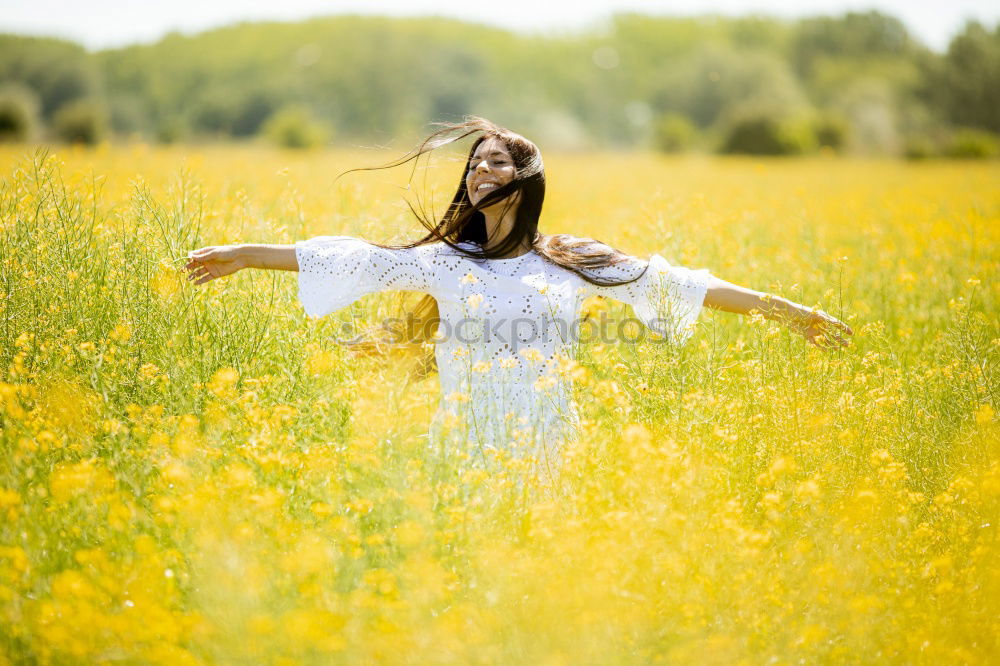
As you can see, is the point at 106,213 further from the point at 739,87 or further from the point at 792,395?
the point at 739,87

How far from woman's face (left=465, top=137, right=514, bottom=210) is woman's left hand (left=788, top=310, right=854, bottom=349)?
47.0 inches

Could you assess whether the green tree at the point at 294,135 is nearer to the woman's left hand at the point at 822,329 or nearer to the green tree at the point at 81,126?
the green tree at the point at 81,126

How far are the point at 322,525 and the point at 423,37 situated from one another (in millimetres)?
100402

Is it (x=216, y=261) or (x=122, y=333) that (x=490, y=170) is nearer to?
(x=216, y=261)

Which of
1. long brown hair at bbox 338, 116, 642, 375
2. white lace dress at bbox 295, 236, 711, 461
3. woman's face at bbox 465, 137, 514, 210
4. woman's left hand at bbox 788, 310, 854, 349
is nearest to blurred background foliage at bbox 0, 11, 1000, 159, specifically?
long brown hair at bbox 338, 116, 642, 375

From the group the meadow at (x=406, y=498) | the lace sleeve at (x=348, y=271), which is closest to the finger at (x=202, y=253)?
the lace sleeve at (x=348, y=271)

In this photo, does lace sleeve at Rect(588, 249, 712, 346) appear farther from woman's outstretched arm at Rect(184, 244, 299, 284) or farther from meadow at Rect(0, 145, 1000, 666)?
woman's outstretched arm at Rect(184, 244, 299, 284)

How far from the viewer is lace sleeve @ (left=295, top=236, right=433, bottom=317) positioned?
3.03 meters

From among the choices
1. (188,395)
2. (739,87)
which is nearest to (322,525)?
(188,395)

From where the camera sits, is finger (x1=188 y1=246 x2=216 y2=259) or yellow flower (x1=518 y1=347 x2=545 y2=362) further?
finger (x1=188 y1=246 x2=216 y2=259)

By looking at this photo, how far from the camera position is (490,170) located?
124 inches

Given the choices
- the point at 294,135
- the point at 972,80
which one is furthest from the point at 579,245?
the point at 972,80

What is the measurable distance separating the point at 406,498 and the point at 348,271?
3.46ft

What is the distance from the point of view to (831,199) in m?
12.5
